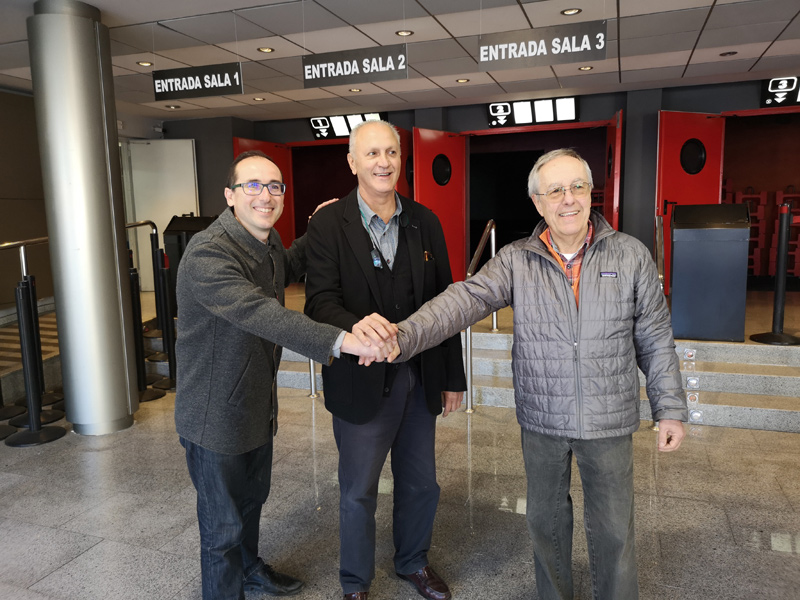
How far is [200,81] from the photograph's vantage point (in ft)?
15.1

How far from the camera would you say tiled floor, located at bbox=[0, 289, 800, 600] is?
2369mm

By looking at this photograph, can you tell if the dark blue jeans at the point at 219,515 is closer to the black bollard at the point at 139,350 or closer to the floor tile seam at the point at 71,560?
the floor tile seam at the point at 71,560

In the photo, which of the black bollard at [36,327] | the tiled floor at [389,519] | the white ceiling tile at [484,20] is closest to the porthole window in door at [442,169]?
the white ceiling tile at [484,20]

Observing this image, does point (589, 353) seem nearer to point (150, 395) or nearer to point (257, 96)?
point (150, 395)

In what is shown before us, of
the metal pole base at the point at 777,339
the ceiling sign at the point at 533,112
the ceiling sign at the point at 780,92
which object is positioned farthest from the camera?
the ceiling sign at the point at 533,112

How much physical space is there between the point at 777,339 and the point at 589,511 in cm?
390

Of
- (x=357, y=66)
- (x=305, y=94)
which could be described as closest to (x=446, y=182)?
(x=305, y=94)

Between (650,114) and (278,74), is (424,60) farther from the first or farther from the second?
(650,114)

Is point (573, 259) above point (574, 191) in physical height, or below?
below

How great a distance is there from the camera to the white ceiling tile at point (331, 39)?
5.09m

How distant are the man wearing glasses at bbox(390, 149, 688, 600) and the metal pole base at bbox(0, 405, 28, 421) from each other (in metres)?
4.00

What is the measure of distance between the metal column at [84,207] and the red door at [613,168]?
5609mm

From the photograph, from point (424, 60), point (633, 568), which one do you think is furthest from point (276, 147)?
point (633, 568)

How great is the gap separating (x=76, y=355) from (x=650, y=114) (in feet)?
23.2
